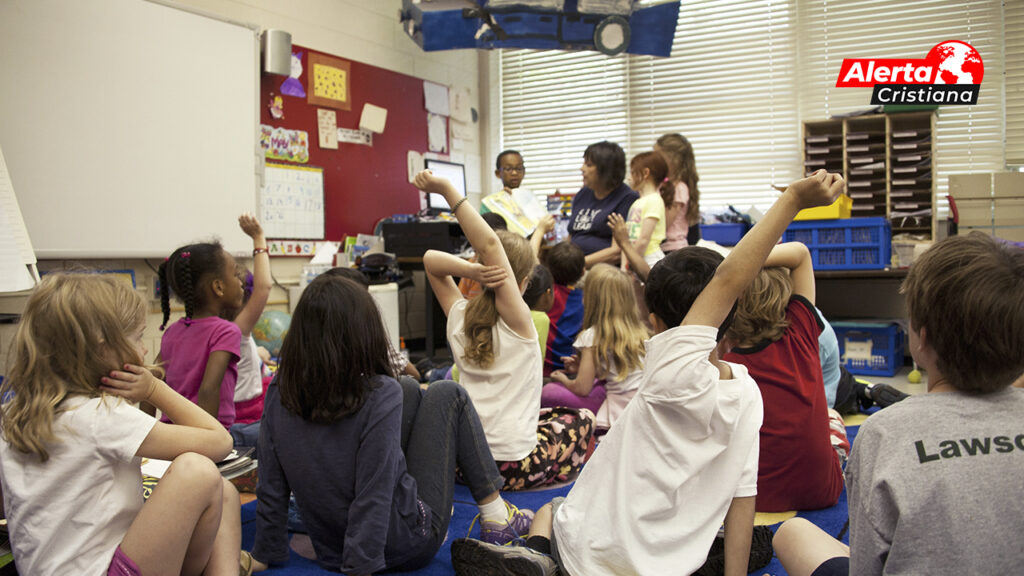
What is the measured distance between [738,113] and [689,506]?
4.39m

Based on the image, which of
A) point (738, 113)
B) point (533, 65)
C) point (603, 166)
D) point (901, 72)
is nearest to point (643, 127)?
point (738, 113)

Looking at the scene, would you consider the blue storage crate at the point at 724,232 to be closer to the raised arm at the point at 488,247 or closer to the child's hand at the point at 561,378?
the child's hand at the point at 561,378

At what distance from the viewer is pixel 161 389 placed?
124 cm

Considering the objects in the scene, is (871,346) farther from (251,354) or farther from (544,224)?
(251,354)

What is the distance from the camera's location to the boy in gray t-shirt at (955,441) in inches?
32.0

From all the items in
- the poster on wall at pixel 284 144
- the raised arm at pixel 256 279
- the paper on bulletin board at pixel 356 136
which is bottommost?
the raised arm at pixel 256 279

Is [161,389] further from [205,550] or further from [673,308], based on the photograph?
[673,308]

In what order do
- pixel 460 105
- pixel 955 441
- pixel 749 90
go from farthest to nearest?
pixel 460 105 → pixel 749 90 → pixel 955 441

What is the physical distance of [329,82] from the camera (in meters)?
4.68

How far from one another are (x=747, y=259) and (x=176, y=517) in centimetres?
100

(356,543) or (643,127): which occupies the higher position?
(643,127)

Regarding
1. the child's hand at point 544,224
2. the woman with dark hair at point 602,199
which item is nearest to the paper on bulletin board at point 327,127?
the child's hand at point 544,224

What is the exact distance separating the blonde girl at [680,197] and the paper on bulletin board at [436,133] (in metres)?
2.12

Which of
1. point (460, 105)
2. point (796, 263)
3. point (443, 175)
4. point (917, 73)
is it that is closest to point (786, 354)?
point (796, 263)
